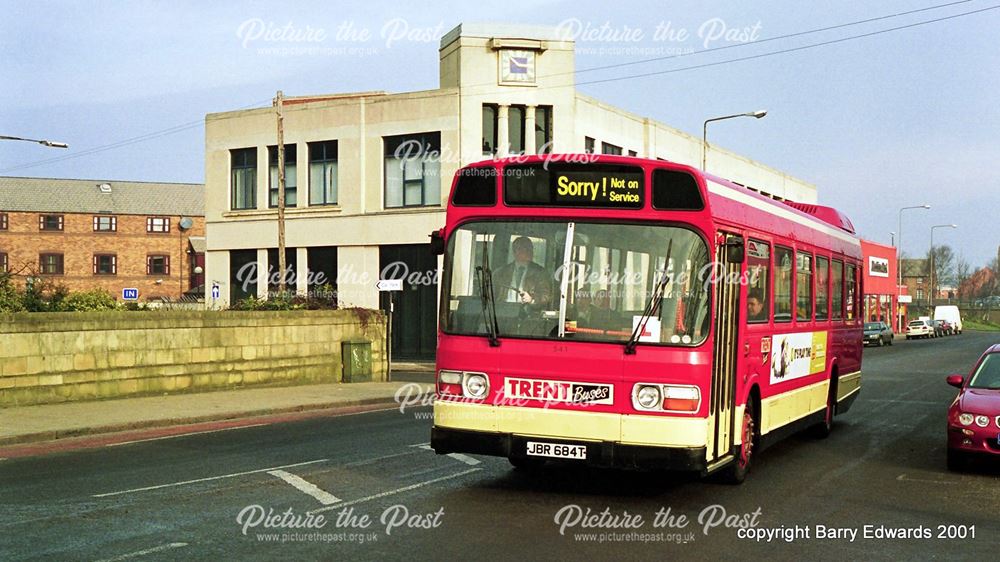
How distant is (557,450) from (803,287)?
5.32 m

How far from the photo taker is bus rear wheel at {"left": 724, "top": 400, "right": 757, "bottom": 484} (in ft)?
33.3

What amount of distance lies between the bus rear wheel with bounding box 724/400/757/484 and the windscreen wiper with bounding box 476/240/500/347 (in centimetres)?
280

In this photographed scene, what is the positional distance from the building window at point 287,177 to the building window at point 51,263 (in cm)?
5121

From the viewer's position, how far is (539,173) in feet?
30.6

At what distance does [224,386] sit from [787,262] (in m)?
14.2

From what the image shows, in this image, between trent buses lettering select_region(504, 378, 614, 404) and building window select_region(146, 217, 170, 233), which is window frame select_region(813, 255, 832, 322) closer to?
trent buses lettering select_region(504, 378, 614, 404)

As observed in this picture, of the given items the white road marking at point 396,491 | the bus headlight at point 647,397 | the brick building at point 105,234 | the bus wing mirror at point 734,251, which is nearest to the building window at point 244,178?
the white road marking at point 396,491

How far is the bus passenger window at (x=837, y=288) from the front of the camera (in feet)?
48.4

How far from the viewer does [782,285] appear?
11.7 meters

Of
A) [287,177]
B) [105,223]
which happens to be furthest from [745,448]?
[105,223]

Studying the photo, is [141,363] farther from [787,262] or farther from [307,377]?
[787,262]

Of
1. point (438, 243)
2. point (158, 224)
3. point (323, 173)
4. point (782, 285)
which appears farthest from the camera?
point (158, 224)

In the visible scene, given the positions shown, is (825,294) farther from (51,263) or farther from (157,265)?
(51,263)

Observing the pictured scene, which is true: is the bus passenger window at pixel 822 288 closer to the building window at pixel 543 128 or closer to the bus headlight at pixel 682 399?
the bus headlight at pixel 682 399
